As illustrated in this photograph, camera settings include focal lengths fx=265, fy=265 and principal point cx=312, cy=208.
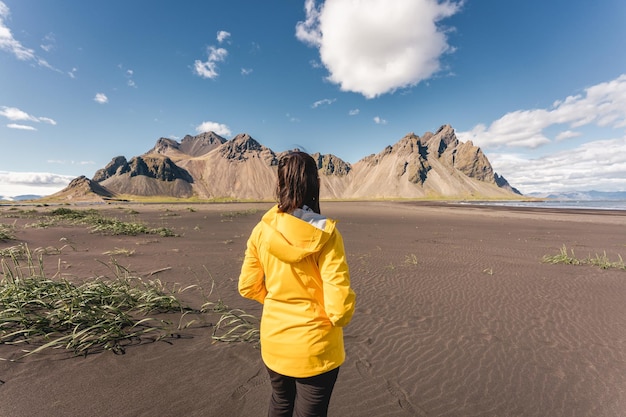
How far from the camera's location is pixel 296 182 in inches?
74.6

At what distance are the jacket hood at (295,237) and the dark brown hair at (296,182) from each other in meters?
0.11

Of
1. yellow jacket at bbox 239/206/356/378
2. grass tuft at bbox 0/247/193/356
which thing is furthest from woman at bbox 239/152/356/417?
grass tuft at bbox 0/247/193/356

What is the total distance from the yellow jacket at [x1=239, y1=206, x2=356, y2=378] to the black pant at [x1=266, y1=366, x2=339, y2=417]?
0.29ft

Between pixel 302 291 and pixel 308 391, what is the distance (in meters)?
0.72

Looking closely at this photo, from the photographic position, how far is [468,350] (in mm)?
4629

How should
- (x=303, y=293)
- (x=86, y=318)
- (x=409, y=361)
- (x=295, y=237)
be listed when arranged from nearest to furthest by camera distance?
(x=295, y=237)
(x=303, y=293)
(x=86, y=318)
(x=409, y=361)

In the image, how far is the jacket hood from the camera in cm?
173

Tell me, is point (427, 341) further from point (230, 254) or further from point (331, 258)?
point (230, 254)

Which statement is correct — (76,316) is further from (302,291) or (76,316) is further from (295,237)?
(295,237)

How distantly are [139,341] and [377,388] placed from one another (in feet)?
11.8

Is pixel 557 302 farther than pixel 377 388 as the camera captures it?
Yes

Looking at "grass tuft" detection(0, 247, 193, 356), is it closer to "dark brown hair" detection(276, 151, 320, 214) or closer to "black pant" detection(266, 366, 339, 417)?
"black pant" detection(266, 366, 339, 417)

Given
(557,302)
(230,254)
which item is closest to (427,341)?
(557,302)

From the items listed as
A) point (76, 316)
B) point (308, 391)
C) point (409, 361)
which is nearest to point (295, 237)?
point (308, 391)
